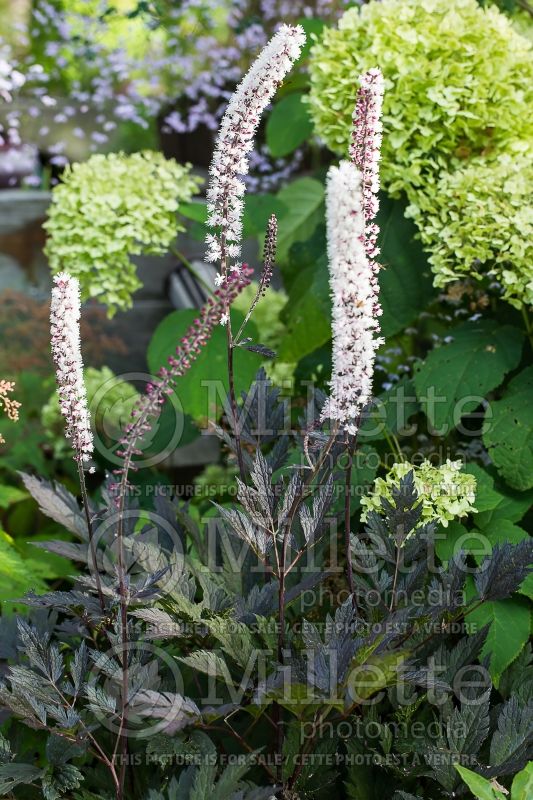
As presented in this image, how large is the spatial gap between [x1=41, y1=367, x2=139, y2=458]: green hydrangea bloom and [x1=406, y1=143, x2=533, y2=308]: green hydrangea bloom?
3.16 feet

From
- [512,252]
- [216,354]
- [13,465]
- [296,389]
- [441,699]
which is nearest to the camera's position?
[441,699]

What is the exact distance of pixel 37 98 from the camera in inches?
142

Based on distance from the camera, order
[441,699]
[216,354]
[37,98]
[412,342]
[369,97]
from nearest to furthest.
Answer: [369,97] < [441,699] < [216,354] < [412,342] < [37,98]

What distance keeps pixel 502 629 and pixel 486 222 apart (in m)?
0.83

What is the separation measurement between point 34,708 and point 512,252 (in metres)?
1.24

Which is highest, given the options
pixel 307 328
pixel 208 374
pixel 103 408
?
pixel 307 328

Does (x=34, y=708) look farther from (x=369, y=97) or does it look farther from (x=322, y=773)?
(x=369, y=97)

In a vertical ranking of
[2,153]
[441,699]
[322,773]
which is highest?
[2,153]

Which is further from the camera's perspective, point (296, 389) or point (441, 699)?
point (296, 389)

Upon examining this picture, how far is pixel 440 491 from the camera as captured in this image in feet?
5.00

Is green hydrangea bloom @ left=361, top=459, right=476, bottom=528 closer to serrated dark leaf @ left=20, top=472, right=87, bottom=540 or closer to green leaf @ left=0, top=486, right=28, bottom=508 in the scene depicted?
serrated dark leaf @ left=20, top=472, right=87, bottom=540

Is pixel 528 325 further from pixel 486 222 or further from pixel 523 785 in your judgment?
pixel 523 785

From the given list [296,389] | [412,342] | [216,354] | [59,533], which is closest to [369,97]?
[216,354]

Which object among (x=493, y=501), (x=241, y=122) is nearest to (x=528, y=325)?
(x=493, y=501)
